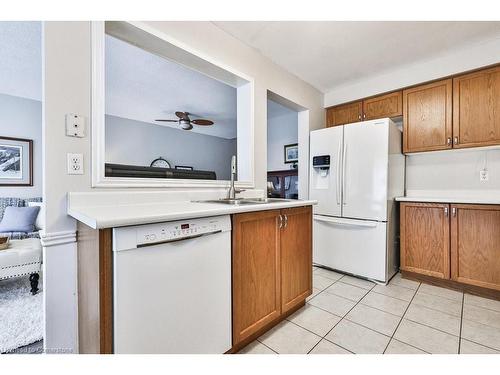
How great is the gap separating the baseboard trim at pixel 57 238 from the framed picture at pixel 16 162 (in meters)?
3.60

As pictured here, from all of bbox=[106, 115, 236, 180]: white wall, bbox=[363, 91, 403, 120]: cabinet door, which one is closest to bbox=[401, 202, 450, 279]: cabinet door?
bbox=[363, 91, 403, 120]: cabinet door

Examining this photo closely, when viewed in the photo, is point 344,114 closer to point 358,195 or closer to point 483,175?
point 358,195

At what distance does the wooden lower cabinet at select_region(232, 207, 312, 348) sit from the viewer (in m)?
1.32

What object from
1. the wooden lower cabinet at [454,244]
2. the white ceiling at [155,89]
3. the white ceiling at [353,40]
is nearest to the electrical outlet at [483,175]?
the wooden lower cabinet at [454,244]

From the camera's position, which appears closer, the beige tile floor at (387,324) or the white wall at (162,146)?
the beige tile floor at (387,324)

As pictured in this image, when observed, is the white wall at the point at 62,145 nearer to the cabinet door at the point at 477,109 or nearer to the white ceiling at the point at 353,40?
the white ceiling at the point at 353,40

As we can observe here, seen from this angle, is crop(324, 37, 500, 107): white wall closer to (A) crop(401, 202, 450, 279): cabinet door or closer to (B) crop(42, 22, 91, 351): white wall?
(A) crop(401, 202, 450, 279): cabinet door

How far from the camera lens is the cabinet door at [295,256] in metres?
1.65

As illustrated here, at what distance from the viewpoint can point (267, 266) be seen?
1.49m

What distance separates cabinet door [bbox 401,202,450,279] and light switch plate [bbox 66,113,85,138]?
2.90m

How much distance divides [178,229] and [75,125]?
823 mm
